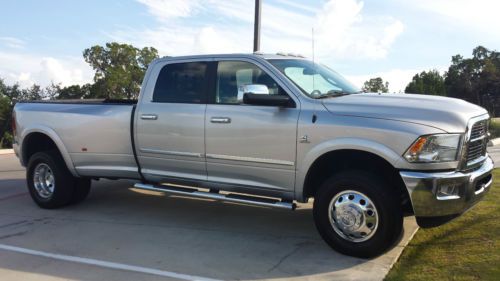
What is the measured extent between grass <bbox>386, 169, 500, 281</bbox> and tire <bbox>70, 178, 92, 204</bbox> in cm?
465

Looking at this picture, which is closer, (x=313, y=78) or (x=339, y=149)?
(x=339, y=149)

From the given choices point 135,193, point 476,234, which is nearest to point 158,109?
point 135,193

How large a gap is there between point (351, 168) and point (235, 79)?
1699 millimetres

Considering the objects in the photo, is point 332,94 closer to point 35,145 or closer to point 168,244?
point 168,244

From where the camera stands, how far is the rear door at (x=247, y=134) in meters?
5.24

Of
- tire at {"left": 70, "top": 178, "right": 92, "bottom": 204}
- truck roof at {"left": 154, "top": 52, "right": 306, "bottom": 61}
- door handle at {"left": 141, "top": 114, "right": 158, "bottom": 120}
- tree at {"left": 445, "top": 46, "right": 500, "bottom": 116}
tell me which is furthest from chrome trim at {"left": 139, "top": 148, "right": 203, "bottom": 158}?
tree at {"left": 445, "top": 46, "right": 500, "bottom": 116}

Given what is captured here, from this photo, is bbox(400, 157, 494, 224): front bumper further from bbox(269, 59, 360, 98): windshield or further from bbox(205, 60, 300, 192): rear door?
bbox(269, 59, 360, 98): windshield

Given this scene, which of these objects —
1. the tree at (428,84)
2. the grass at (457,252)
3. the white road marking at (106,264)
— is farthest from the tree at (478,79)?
the white road marking at (106,264)

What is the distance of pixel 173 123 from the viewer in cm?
598

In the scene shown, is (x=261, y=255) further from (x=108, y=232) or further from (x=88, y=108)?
(x=88, y=108)

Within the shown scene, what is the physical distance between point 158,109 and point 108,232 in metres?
1.57

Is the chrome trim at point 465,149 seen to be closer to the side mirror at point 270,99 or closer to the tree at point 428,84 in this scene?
the side mirror at point 270,99

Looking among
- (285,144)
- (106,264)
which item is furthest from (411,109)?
(106,264)

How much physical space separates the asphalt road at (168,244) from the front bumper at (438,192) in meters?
0.65
